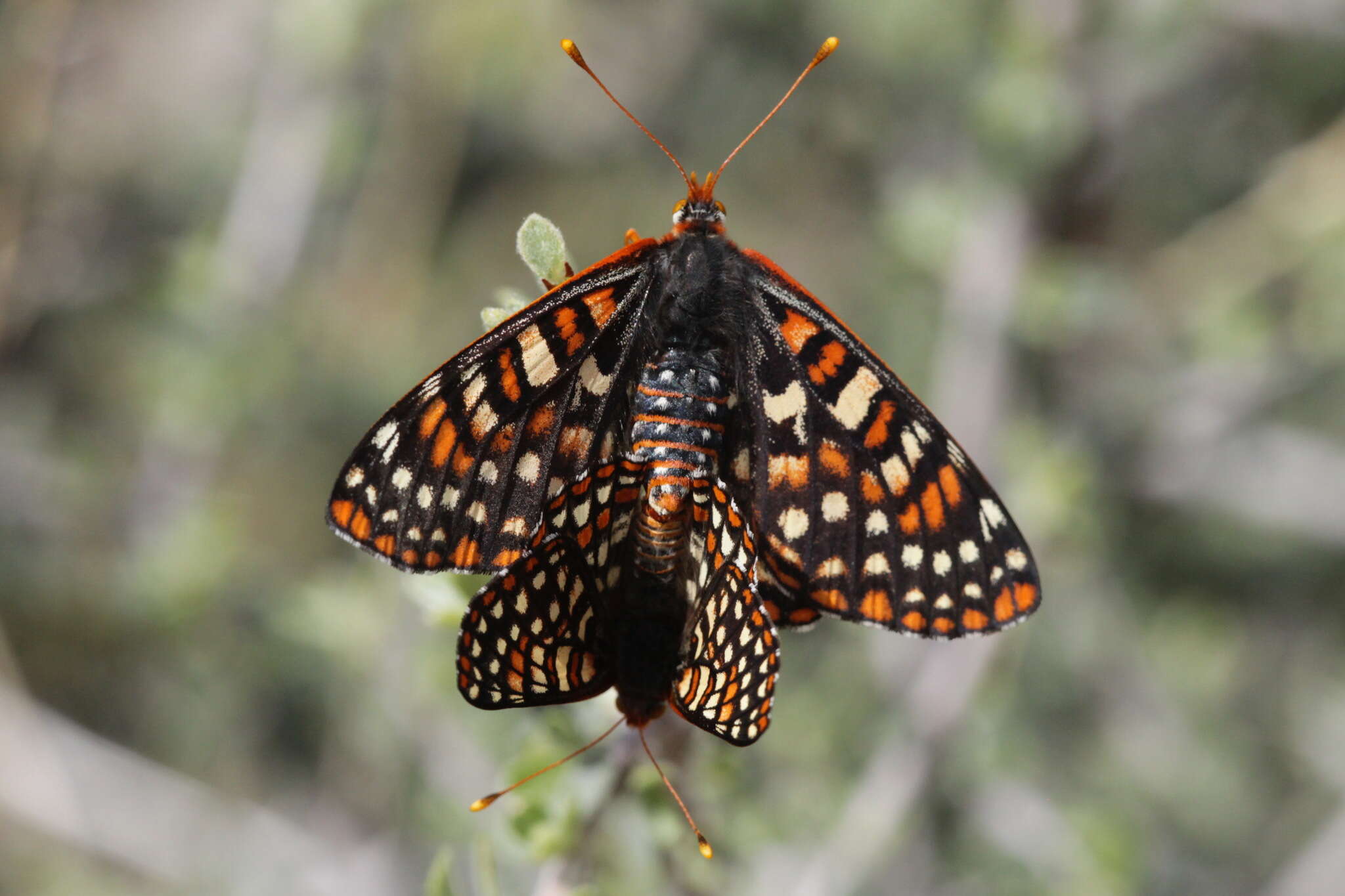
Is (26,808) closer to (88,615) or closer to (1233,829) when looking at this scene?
(88,615)

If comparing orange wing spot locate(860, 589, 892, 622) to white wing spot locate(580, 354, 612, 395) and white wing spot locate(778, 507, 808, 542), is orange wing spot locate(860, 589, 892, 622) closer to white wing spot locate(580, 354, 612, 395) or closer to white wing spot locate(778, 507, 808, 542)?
white wing spot locate(778, 507, 808, 542)

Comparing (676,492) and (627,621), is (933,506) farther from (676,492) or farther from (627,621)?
(627,621)

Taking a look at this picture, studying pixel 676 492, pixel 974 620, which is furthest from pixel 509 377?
pixel 974 620

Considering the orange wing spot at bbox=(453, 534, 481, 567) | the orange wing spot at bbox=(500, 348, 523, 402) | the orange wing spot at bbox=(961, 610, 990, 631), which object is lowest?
the orange wing spot at bbox=(961, 610, 990, 631)

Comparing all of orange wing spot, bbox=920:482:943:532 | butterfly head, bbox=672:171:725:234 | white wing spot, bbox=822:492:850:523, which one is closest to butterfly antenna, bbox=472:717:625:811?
white wing spot, bbox=822:492:850:523

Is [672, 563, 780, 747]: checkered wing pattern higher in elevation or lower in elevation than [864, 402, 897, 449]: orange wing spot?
lower

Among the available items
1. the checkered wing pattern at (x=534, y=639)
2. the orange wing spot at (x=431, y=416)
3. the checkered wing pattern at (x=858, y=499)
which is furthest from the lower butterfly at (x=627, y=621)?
the orange wing spot at (x=431, y=416)
